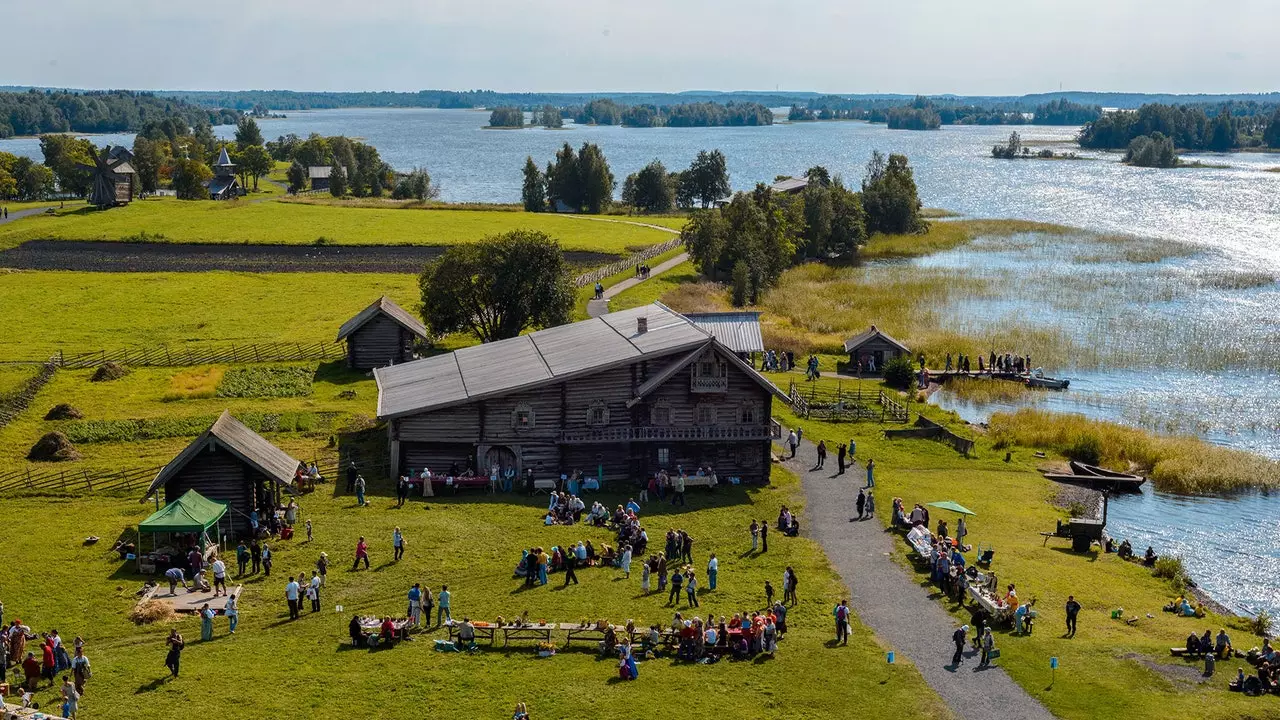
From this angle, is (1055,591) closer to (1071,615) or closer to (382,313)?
(1071,615)

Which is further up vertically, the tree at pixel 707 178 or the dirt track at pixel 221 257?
the tree at pixel 707 178

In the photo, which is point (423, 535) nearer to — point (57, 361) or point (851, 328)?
point (57, 361)

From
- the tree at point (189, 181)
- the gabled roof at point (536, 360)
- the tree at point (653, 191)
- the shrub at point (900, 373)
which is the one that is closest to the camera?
the gabled roof at point (536, 360)

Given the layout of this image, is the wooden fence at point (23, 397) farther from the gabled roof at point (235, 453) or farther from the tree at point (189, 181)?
the tree at point (189, 181)

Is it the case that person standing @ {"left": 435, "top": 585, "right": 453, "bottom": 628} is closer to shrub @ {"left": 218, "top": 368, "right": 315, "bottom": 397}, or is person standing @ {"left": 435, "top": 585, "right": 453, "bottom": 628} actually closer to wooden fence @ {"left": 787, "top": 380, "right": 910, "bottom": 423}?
wooden fence @ {"left": 787, "top": 380, "right": 910, "bottom": 423}

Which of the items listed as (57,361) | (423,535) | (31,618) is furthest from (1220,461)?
(57,361)

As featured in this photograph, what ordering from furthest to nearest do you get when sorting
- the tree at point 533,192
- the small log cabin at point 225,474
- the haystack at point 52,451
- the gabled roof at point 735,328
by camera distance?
the tree at point 533,192
the gabled roof at point 735,328
the haystack at point 52,451
the small log cabin at point 225,474

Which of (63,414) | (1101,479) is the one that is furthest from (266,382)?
(1101,479)

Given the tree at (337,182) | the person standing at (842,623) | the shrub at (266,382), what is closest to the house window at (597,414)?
the person standing at (842,623)
